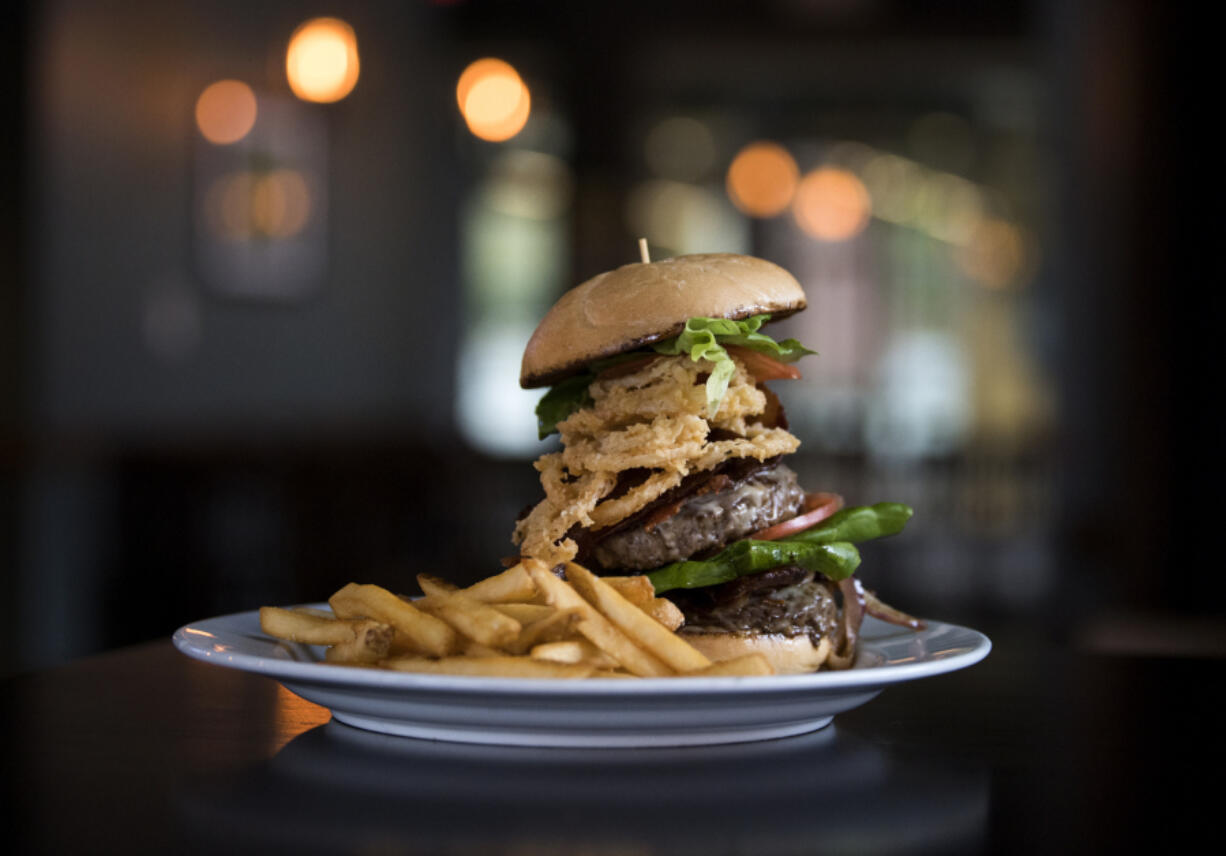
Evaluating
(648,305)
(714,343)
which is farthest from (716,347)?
(648,305)

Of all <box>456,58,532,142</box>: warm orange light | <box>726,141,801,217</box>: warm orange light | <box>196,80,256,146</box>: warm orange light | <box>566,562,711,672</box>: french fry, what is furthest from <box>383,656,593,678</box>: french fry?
<box>726,141,801,217</box>: warm orange light

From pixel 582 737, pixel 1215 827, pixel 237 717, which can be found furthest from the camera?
pixel 237 717

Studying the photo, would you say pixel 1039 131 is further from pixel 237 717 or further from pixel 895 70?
pixel 237 717

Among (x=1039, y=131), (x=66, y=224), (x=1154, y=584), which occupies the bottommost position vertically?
(x=1154, y=584)

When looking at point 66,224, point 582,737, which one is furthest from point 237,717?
point 66,224

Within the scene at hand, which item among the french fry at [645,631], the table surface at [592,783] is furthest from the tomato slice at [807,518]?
the french fry at [645,631]

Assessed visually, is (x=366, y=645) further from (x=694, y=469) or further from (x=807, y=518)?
(x=807, y=518)
